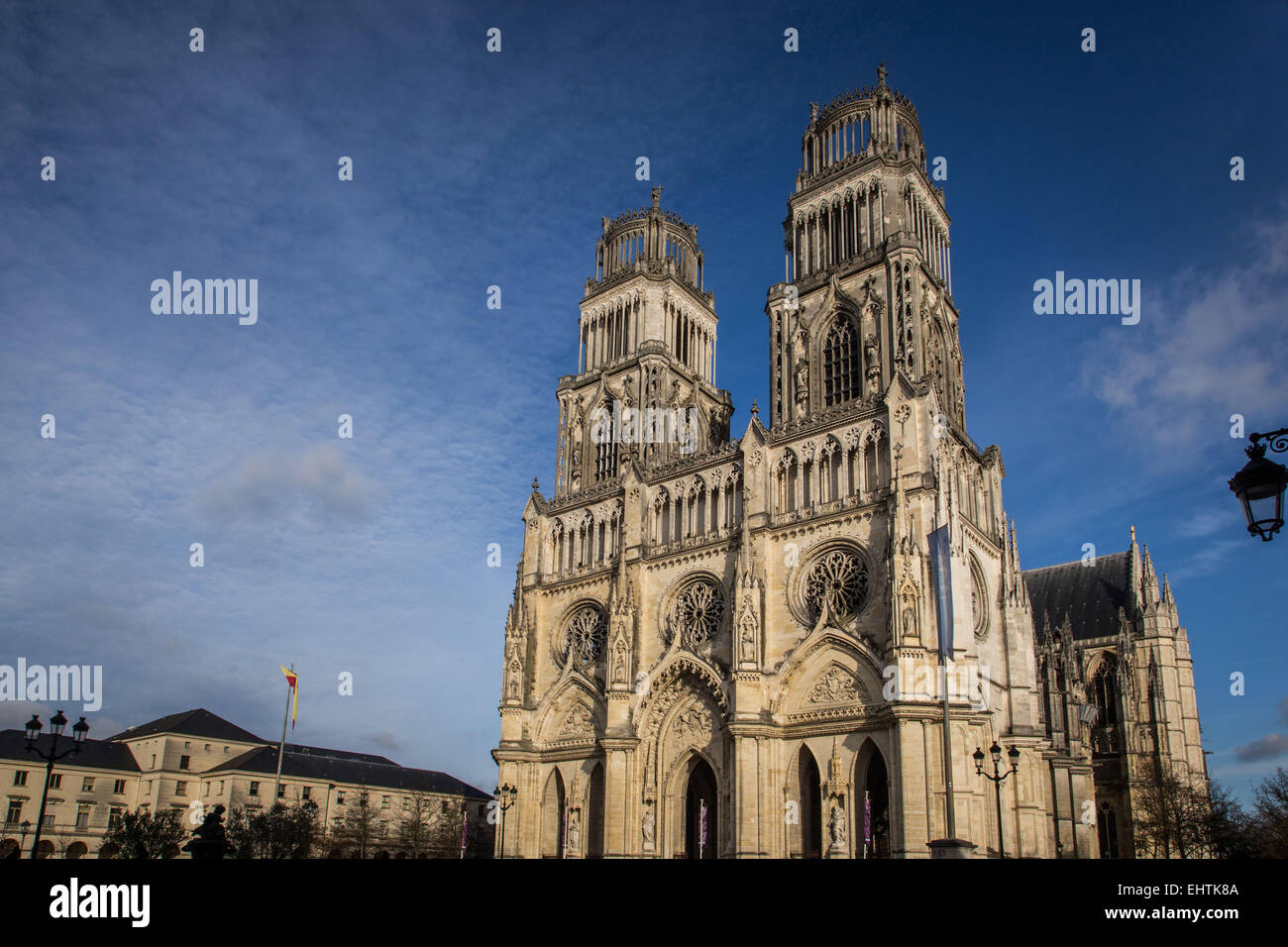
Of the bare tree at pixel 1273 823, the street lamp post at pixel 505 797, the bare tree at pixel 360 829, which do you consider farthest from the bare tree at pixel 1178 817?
the bare tree at pixel 360 829

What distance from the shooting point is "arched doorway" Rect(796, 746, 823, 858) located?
138 ft

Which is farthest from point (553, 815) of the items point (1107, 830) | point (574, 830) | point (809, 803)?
point (1107, 830)

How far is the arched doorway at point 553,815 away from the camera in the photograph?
50844mm

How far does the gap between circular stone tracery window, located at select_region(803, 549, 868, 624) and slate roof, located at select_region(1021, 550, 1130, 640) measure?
29.0 meters

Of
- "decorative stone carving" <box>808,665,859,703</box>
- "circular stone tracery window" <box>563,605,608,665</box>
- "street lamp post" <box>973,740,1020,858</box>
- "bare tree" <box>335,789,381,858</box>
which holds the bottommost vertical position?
"bare tree" <box>335,789,381,858</box>

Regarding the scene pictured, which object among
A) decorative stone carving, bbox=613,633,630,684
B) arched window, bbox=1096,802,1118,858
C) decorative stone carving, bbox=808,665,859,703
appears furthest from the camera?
arched window, bbox=1096,802,1118,858

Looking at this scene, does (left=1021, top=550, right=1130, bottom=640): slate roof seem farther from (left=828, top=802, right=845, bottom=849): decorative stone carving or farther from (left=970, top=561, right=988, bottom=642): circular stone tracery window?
(left=828, top=802, right=845, bottom=849): decorative stone carving

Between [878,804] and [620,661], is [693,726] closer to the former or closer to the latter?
[620,661]

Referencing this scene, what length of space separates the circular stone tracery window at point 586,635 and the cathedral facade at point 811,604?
4.9 inches

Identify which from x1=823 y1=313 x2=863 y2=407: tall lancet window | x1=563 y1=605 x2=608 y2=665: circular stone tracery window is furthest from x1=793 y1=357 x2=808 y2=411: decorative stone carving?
x1=563 y1=605 x2=608 y2=665: circular stone tracery window

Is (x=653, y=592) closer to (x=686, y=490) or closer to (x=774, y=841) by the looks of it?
(x=686, y=490)
